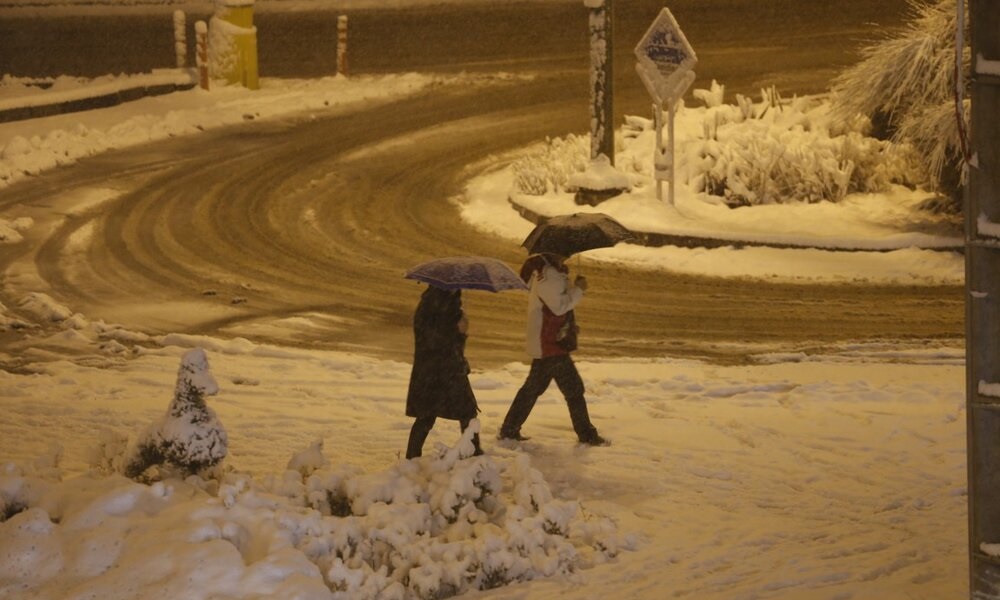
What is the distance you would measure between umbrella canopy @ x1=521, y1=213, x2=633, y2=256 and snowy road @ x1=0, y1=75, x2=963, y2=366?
2.66m

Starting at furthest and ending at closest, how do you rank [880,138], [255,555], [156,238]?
[880,138]
[156,238]
[255,555]

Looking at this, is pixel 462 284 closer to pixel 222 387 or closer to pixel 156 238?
pixel 222 387

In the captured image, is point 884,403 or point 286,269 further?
point 286,269

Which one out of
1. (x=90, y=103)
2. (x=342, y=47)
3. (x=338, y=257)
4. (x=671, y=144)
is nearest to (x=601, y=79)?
(x=671, y=144)

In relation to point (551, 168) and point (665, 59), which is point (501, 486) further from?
point (551, 168)

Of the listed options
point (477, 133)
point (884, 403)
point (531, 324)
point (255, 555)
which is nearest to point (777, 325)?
point (884, 403)

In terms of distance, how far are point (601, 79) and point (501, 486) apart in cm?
983

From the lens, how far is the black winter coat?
988 cm

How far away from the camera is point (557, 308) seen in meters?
10.3

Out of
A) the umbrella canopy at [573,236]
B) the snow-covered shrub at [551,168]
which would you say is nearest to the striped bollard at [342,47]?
the snow-covered shrub at [551,168]

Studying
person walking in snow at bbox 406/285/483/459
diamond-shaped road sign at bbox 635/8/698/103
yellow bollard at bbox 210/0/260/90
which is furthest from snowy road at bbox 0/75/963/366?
person walking in snow at bbox 406/285/483/459

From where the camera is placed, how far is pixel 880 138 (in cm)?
1889

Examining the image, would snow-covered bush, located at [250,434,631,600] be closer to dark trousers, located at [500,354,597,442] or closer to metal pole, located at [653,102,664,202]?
dark trousers, located at [500,354,597,442]

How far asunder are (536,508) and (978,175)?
350 centimetres
